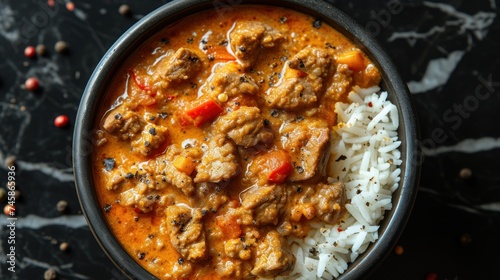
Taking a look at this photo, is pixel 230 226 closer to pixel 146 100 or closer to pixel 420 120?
pixel 146 100

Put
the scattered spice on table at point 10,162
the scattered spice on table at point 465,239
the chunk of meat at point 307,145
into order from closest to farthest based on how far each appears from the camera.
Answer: the chunk of meat at point 307,145 → the scattered spice on table at point 465,239 → the scattered spice on table at point 10,162

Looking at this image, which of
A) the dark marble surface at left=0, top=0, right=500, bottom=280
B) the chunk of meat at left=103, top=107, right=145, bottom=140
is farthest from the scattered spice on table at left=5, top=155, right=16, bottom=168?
the chunk of meat at left=103, top=107, right=145, bottom=140

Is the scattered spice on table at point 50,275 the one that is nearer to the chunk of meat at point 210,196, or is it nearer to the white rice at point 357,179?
the chunk of meat at point 210,196

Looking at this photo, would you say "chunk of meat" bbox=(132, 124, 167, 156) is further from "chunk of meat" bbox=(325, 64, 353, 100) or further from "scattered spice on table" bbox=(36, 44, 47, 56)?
"scattered spice on table" bbox=(36, 44, 47, 56)

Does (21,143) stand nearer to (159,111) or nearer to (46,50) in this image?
(46,50)

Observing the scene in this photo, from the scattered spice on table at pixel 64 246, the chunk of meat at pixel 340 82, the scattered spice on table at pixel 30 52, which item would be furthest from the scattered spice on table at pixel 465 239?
the scattered spice on table at pixel 30 52

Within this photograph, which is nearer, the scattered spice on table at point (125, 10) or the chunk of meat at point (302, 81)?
the chunk of meat at point (302, 81)
